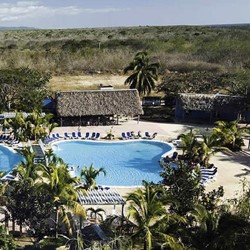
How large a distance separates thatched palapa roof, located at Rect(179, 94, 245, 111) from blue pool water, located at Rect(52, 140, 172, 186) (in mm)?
6889

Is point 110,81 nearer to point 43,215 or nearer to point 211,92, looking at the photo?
point 211,92

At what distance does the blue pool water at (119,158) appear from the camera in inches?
1047

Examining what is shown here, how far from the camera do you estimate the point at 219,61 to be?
195ft

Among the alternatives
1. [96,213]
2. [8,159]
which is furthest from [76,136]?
[96,213]

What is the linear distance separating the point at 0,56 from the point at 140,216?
162ft

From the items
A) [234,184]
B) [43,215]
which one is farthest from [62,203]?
[234,184]

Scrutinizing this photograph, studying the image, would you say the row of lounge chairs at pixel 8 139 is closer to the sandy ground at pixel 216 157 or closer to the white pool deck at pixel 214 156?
the white pool deck at pixel 214 156

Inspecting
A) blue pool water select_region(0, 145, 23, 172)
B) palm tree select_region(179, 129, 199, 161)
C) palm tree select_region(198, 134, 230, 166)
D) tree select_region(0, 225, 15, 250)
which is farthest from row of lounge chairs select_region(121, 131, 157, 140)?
tree select_region(0, 225, 15, 250)

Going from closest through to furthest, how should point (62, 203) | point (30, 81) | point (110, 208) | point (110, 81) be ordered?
point (62, 203)
point (110, 208)
point (30, 81)
point (110, 81)

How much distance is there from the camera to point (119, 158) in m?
30.2

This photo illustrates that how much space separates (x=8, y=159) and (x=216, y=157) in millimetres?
14085

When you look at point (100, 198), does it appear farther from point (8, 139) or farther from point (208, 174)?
point (8, 139)

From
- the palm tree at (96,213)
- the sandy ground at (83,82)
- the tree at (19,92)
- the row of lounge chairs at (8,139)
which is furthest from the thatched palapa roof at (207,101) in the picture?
the palm tree at (96,213)

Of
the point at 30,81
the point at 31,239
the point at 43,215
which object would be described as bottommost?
the point at 31,239
